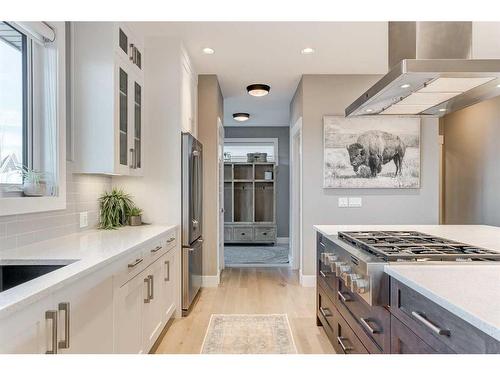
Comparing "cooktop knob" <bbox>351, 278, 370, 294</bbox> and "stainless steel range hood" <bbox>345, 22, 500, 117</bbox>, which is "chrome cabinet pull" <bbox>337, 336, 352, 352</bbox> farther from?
"stainless steel range hood" <bbox>345, 22, 500, 117</bbox>

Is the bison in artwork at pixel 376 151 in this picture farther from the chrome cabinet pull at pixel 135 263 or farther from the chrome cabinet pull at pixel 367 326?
the chrome cabinet pull at pixel 135 263

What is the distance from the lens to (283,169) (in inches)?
321

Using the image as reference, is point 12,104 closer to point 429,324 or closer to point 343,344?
point 429,324

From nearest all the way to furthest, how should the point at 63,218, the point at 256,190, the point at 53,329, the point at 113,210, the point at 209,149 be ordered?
the point at 53,329
the point at 63,218
the point at 113,210
the point at 209,149
the point at 256,190

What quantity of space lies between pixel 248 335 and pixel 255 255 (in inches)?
144

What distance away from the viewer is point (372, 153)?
4406 mm

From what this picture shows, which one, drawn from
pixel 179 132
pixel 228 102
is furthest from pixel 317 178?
pixel 228 102

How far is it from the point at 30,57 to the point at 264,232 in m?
6.14

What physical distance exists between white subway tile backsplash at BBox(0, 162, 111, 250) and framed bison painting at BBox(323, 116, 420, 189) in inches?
103

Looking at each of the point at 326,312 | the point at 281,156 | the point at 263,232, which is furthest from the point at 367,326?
the point at 281,156

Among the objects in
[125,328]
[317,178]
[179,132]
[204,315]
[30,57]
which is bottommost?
[204,315]

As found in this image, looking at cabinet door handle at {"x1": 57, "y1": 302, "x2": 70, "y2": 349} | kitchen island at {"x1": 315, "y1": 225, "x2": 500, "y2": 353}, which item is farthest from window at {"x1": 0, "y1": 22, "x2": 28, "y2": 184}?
kitchen island at {"x1": 315, "y1": 225, "x2": 500, "y2": 353}
